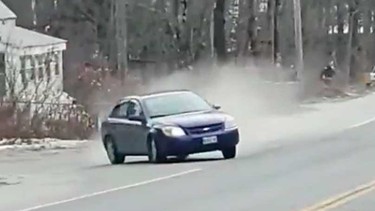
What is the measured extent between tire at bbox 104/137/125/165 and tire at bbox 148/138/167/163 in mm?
1623

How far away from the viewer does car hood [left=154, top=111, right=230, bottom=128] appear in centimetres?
2339

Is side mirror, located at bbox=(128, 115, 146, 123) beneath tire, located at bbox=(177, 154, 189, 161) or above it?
above

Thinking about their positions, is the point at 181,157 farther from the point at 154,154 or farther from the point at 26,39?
the point at 26,39

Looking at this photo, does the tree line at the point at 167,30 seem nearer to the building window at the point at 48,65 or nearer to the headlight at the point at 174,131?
the building window at the point at 48,65

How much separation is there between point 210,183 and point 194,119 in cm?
472

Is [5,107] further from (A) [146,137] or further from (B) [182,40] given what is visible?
(B) [182,40]

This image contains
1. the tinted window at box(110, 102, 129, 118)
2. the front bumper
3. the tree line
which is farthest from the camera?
the tree line

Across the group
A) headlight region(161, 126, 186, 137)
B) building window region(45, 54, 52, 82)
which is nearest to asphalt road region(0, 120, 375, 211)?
headlight region(161, 126, 186, 137)

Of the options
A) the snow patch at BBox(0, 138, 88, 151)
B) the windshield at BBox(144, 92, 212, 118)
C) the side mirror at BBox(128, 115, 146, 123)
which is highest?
the windshield at BBox(144, 92, 212, 118)

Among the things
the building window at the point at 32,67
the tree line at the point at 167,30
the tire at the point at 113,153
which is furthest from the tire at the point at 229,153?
the tree line at the point at 167,30

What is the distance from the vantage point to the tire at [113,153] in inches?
1030

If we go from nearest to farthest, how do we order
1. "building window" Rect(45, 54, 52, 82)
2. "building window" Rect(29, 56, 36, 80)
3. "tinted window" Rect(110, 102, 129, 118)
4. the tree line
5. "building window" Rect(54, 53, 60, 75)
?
"tinted window" Rect(110, 102, 129, 118) → "building window" Rect(45, 54, 52, 82) → "building window" Rect(29, 56, 36, 80) → "building window" Rect(54, 53, 60, 75) → the tree line

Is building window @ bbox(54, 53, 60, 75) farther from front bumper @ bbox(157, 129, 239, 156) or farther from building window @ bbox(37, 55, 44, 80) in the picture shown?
front bumper @ bbox(157, 129, 239, 156)

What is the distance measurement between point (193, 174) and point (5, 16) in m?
34.4
